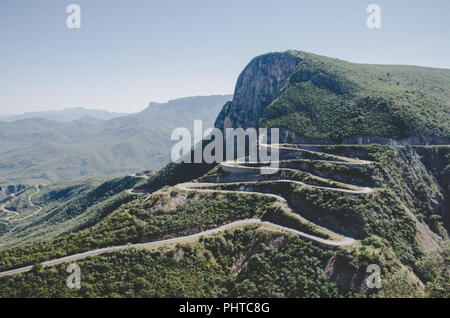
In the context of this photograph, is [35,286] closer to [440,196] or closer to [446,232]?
[446,232]

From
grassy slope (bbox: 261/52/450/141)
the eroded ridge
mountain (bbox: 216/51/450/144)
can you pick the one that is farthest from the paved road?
grassy slope (bbox: 261/52/450/141)

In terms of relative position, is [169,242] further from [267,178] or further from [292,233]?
[267,178]

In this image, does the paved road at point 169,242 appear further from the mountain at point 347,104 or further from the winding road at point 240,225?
the mountain at point 347,104

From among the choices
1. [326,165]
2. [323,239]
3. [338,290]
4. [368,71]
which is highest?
[368,71]

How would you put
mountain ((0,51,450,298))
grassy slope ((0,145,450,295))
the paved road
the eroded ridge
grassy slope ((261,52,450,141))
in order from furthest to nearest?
grassy slope ((261,52,450,141)), the eroded ridge, grassy slope ((0,145,450,295)), the paved road, mountain ((0,51,450,298))

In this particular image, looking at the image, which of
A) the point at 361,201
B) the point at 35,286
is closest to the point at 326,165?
the point at 361,201

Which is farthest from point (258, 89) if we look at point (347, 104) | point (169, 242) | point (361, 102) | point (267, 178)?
point (169, 242)

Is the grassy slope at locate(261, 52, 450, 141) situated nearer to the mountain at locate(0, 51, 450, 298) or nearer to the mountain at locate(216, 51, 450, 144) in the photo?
the mountain at locate(216, 51, 450, 144)
